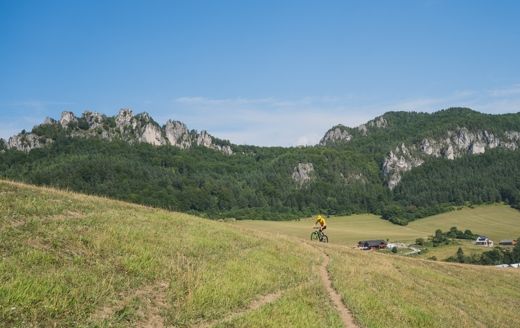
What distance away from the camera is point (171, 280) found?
59.8 ft

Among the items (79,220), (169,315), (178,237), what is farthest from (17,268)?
(178,237)

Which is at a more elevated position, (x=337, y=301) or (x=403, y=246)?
(x=337, y=301)

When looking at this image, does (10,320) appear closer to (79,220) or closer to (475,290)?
(79,220)

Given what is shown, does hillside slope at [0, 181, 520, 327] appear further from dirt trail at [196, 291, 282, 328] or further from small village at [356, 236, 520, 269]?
small village at [356, 236, 520, 269]

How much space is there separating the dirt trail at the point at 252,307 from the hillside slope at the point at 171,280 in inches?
2.3

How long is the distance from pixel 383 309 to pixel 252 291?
305 inches

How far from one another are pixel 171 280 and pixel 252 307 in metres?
3.53

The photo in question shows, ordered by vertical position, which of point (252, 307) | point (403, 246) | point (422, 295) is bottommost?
point (403, 246)

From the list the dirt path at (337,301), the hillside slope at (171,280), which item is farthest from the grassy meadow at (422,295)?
the dirt path at (337,301)

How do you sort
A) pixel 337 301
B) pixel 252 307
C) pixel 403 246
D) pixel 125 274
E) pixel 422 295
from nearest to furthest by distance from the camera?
1. pixel 125 274
2. pixel 252 307
3. pixel 337 301
4. pixel 422 295
5. pixel 403 246

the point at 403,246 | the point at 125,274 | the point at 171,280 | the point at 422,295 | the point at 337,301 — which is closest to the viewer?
the point at 125,274

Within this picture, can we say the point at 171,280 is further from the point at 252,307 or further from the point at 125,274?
the point at 252,307

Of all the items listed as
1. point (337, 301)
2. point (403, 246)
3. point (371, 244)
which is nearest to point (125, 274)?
point (337, 301)

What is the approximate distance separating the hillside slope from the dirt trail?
58mm
